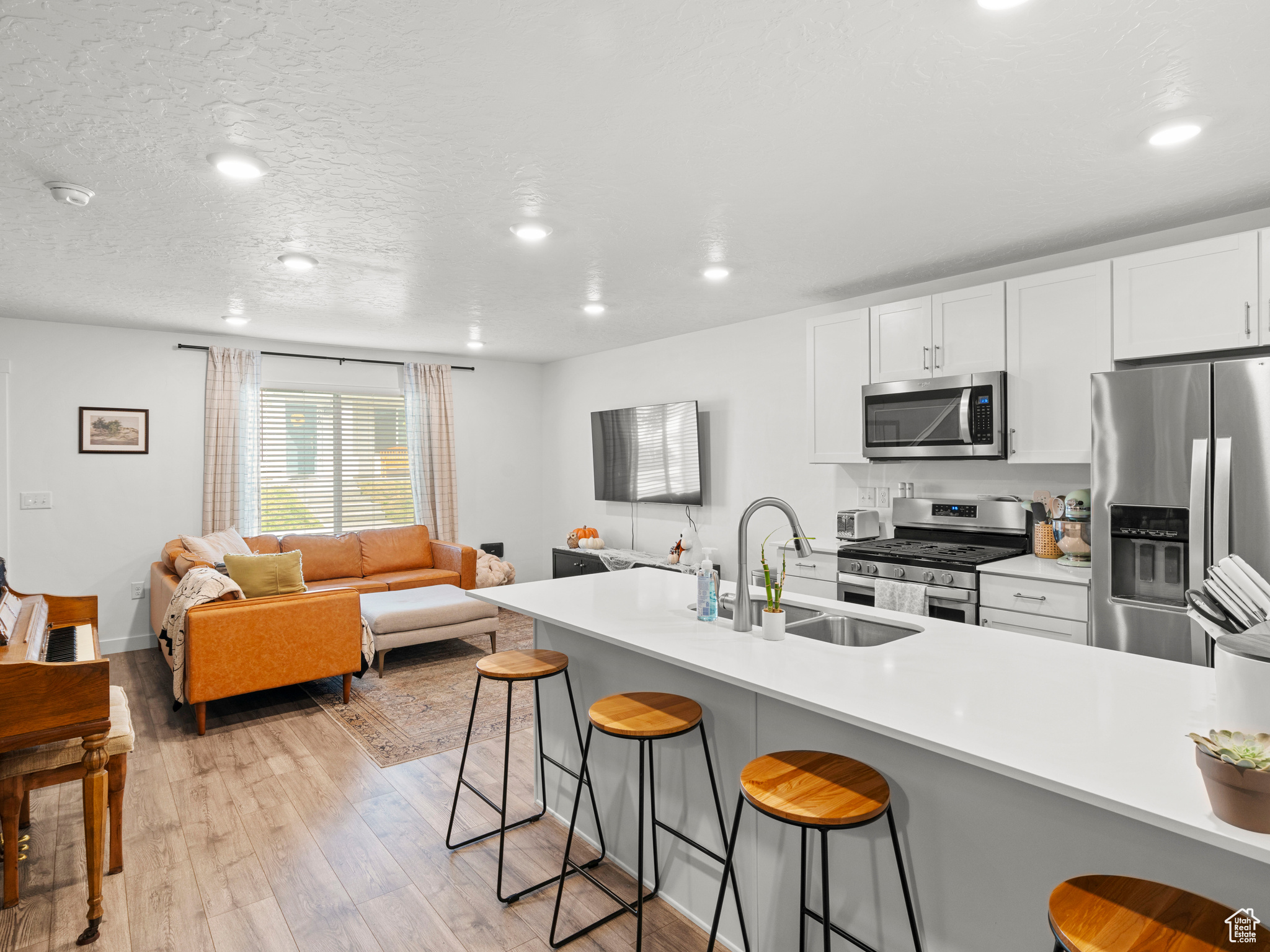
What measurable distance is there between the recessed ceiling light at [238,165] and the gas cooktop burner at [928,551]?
3.29 meters

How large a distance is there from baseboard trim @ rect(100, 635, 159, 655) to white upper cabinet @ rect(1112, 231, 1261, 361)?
6.51 metres

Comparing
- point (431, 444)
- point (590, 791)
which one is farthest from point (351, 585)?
point (590, 791)

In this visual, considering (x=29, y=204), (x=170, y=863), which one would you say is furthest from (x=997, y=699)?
(x=29, y=204)

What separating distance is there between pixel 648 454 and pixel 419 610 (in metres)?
2.34

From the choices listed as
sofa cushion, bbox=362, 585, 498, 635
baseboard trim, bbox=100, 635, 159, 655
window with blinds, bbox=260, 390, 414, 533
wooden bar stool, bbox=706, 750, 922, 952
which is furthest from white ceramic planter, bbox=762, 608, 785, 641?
window with blinds, bbox=260, 390, 414, 533

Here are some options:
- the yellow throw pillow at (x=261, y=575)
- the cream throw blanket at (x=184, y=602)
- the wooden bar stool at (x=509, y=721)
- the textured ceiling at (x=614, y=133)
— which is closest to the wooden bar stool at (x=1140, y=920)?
the wooden bar stool at (x=509, y=721)

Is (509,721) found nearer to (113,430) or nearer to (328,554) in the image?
(328,554)

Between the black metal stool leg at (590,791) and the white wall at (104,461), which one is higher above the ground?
the white wall at (104,461)

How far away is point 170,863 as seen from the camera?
252 cm

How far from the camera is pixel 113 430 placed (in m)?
5.38

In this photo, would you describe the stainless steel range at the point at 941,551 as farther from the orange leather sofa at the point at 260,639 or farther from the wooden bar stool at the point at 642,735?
the orange leather sofa at the point at 260,639

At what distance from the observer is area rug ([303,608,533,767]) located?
3613 millimetres

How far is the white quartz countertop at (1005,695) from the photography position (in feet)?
3.65

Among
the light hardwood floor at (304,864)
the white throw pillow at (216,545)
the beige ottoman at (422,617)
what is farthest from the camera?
the white throw pillow at (216,545)
